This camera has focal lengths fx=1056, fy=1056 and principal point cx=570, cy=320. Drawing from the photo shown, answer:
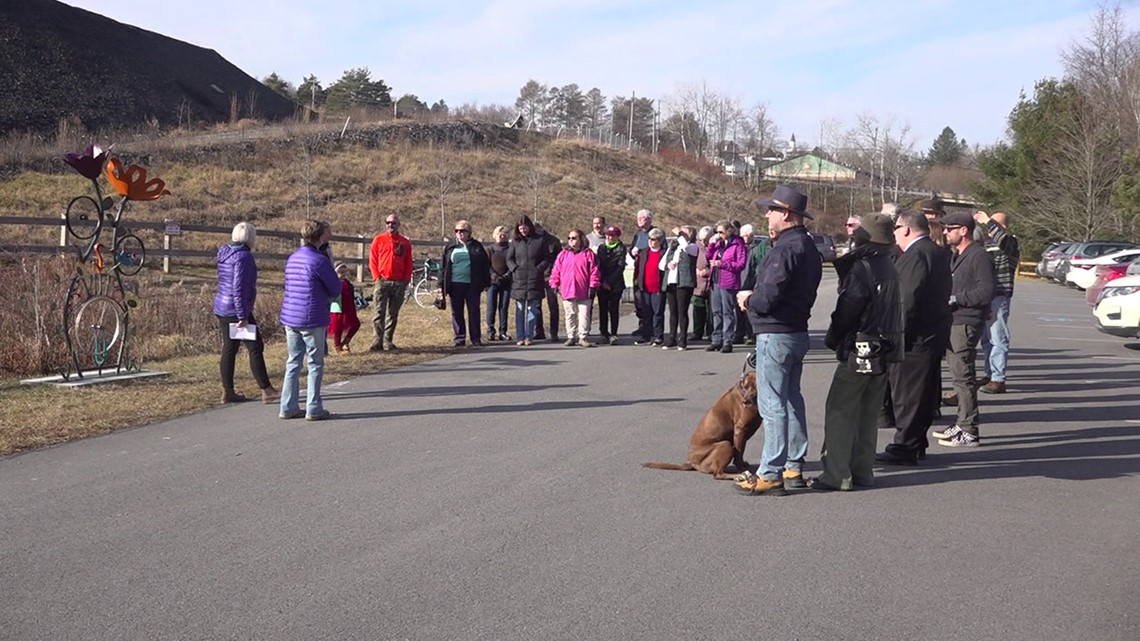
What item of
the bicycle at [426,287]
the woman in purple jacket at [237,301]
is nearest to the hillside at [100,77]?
the bicycle at [426,287]

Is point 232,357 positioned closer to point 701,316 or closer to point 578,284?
point 578,284

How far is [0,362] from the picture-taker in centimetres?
1203

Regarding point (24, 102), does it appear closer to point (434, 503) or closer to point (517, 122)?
point (517, 122)

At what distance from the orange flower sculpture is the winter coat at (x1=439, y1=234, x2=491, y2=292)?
507 cm

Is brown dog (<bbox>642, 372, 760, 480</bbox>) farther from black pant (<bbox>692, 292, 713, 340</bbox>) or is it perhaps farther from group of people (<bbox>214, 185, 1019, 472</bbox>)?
black pant (<bbox>692, 292, 713, 340</bbox>)

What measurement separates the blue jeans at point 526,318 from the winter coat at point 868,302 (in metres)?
9.37

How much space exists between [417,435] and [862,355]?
3.88m

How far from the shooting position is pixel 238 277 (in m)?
10.3

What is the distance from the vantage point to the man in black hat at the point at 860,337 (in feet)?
24.0

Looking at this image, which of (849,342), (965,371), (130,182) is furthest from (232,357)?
(965,371)

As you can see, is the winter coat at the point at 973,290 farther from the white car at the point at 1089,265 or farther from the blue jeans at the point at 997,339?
the white car at the point at 1089,265

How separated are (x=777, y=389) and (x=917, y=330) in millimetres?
1840

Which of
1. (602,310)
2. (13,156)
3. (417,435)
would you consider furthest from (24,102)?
(417,435)

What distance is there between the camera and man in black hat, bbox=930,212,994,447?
9.20 meters
